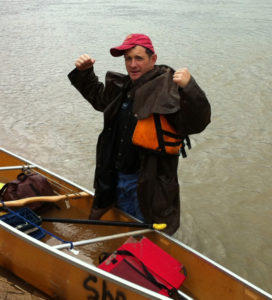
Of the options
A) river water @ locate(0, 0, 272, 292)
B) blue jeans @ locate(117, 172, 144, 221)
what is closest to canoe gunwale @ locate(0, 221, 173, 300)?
blue jeans @ locate(117, 172, 144, 221)

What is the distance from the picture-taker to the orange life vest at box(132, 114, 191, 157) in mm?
2828

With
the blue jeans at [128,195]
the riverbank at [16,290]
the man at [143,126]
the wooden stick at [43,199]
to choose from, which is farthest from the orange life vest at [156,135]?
the riverbank at [16,290]

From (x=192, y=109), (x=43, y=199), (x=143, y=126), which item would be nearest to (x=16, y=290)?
(x=43, y=199)

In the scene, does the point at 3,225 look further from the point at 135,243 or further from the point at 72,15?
the point at 72,15

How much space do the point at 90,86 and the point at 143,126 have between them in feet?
2.39

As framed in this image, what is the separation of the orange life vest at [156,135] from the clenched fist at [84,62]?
0.72 meters

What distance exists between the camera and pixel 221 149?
6.79 metres

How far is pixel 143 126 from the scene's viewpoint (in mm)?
2857

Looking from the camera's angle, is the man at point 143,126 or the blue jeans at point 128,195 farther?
the blue jeans at point 128,195

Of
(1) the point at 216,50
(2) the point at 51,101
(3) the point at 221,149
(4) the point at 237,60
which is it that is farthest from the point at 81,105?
(1) the point at 216,50

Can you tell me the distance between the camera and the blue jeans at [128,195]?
3.24m

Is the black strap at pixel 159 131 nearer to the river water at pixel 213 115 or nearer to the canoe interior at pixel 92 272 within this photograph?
the canoe interior at pixel 92 272

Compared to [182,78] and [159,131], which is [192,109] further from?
[159,131]

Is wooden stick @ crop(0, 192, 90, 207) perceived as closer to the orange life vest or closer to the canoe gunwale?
the canoe gunwale
